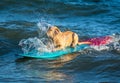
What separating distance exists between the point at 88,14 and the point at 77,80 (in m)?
6.96

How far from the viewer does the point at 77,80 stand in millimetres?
7332

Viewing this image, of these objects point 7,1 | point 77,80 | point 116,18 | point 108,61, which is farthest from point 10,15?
point 77,80

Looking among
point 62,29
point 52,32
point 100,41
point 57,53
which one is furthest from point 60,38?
point 62,29

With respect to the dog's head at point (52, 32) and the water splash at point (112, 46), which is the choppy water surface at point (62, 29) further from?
the dog's head at point (52, 32)

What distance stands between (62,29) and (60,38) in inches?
124

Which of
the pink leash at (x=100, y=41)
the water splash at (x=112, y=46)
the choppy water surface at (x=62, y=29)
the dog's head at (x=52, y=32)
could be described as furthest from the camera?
the pink leash at (x=100, y=41)

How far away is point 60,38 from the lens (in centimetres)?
889

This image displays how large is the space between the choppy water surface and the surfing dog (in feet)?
0.93

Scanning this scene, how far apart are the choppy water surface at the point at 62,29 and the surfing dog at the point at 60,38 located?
282 millimetres

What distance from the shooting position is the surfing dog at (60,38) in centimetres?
879

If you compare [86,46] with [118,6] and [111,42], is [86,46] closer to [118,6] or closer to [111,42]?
[111,42]

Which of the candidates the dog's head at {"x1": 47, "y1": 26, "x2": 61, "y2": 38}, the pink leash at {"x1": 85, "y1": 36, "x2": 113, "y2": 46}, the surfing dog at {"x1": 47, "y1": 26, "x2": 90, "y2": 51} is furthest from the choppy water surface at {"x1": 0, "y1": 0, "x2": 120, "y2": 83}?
the dog's head at {"x1": 47, "y1": 26, "x2": 61, "y2": 38}

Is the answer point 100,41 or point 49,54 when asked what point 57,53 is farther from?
point 100,41

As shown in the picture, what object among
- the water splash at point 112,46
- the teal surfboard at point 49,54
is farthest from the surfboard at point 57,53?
the water splash at point 112,46
